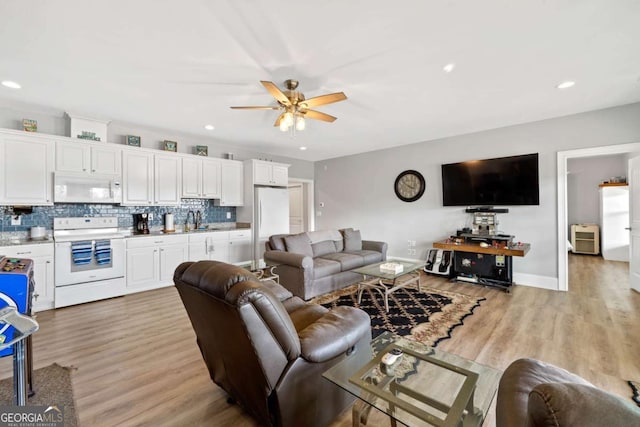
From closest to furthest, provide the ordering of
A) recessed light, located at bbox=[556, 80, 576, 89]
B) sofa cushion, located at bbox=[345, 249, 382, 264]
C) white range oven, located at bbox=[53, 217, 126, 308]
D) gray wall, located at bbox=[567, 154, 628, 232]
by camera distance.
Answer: recessed light, located at bbox=[556, 80, 576, 89] < white range oven, located at bbox=[53, 217, 126, 308] < sofa cushion, located at bbox=[345, 249, 382, 264] < gray wall, located at bbox=[567, 154, 628, 232]

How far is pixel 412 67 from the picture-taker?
2.59 m

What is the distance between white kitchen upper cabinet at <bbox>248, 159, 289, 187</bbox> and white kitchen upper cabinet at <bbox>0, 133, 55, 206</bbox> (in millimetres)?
2963

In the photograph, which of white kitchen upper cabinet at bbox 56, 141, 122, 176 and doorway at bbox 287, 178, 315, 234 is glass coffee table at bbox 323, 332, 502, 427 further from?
doorway at bbox 287, 178, 315, 234

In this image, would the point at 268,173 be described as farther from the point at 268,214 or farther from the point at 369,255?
the point at 369,255

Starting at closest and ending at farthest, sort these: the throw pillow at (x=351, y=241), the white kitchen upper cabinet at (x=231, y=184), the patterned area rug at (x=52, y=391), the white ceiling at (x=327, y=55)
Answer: the patterned area rug at (x=52, y=391) → the white ceiling at (x=327, y=55) → the throw pillow at (x=351, y=241) → the white kitchen upper cabinet at (x=231, y=184)

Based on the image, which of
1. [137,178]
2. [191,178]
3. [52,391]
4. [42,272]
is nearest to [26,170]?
[137,178]

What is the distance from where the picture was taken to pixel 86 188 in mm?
3859

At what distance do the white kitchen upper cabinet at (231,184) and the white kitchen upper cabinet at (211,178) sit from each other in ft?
0.32

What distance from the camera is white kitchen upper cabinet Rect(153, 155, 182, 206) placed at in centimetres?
448

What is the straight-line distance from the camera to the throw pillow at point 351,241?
16.4 feet

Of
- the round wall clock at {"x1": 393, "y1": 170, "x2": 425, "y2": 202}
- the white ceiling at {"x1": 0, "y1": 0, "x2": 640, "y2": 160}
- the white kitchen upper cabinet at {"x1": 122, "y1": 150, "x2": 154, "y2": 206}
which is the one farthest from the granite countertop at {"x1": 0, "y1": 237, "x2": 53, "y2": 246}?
the round wall clock at {"x1": 393, "y1": 170, "x2": 425, "y2": 202}

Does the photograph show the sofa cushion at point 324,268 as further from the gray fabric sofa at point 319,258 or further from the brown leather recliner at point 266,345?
the brown leather recliner at point 266,345

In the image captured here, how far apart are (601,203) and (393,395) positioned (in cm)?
838

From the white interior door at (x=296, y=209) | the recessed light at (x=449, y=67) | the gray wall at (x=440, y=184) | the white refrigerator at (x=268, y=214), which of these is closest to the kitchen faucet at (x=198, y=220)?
the white refrigerator at (x=268, y=214)
